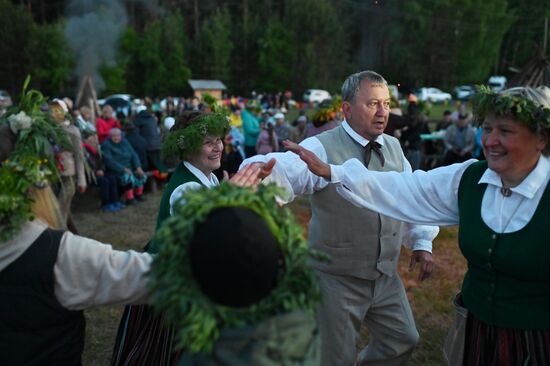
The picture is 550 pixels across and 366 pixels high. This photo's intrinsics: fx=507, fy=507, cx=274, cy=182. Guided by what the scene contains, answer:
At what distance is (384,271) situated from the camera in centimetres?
317

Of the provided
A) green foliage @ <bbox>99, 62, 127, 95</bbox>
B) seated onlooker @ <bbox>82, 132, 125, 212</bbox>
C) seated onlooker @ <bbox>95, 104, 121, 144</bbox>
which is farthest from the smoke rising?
seated onlooker @ <bbox>82, 132, 125, 212</bbox>

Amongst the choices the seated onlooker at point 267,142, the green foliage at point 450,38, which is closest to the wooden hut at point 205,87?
the green foliage at point 450,38

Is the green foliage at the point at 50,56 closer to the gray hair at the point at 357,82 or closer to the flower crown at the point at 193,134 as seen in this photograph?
the flower crown at the point at 193,134

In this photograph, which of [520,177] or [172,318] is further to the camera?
[520,177]

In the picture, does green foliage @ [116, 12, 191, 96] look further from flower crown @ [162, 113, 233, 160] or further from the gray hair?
the gray hair

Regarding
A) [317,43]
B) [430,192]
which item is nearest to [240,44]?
[317,43]

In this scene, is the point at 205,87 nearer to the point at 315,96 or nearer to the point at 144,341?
the point at 315,96

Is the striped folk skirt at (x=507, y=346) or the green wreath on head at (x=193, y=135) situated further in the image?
the green wreath on head at (x=193, y=135)

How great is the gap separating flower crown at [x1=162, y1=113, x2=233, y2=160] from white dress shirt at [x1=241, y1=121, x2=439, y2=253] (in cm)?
68

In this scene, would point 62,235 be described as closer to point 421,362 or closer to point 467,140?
point 421,362

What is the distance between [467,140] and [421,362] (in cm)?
786

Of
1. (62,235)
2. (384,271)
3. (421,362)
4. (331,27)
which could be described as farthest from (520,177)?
(331,27)

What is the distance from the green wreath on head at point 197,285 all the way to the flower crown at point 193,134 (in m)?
1.91

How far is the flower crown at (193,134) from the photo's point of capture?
3.48 meters
